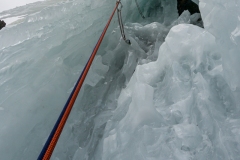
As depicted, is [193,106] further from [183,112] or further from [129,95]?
[129,95]

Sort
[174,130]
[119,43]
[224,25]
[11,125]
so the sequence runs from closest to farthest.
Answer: [174,130] → [224,25] → [11,125] → [119,43]

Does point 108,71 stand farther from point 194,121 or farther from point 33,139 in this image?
point 194,121

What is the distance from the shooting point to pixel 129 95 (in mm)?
1960

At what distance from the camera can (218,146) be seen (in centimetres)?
123

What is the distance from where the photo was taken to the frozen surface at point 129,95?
1350 mm

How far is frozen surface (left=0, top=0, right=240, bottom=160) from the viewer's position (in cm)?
135

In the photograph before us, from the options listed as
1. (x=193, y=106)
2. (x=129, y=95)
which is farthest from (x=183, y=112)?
(x=129, y=95)

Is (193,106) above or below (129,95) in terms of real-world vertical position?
above

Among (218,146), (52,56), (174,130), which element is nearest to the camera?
(218,146)

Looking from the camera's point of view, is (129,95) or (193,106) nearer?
(193,106)

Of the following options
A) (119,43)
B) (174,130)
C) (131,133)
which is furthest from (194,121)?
(119,43)

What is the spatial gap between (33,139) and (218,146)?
4.37 ft

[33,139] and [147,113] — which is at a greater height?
[147,113]

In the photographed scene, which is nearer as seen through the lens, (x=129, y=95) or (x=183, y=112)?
(x=183, y=112)
